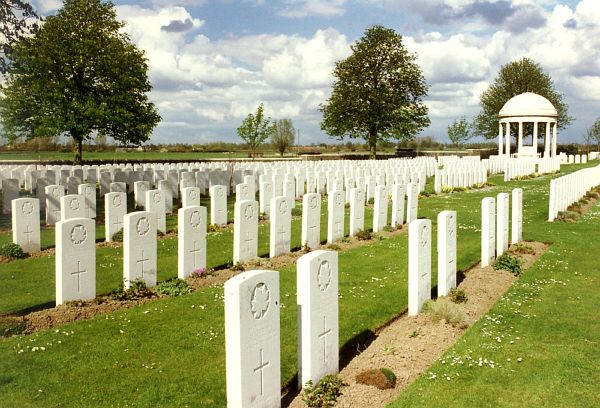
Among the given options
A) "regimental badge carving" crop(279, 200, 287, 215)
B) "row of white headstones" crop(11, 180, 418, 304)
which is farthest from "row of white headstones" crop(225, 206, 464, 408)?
"regimental badge carving" crop(279, 200, 287, 215)

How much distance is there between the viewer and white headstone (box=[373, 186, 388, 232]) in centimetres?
1536

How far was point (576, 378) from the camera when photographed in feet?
19.4

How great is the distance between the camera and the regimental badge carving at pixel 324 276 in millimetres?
5805

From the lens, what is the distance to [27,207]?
12.1 meters

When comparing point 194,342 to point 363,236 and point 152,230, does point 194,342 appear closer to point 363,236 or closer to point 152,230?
point 152,230

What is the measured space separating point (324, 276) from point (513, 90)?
2827 inches

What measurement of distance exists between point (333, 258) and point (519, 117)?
4872 cm

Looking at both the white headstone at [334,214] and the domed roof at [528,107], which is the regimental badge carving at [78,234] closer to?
the white headstone at [334,214]

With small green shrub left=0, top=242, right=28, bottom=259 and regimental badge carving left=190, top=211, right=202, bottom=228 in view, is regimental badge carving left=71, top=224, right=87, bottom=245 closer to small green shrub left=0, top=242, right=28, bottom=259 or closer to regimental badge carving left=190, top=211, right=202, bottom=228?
regimental badge carving left=190, top=211, right=202, bottom=228

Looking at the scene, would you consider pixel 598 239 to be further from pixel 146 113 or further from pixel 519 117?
pixel 519 117

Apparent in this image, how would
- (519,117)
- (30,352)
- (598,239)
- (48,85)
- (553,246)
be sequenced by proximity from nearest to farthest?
(30,352), (553,246), (598,239), (48,85), (519,117)

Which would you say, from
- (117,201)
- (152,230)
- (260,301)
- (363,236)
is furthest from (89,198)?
(260,301)

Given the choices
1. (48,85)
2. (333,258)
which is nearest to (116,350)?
(333,258)

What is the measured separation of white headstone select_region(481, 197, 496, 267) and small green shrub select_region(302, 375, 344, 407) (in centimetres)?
652
